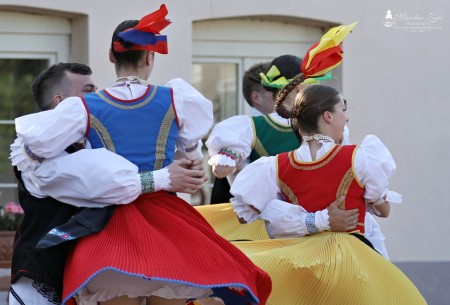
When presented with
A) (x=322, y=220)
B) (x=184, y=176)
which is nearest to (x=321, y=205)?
(x=322, y=220)

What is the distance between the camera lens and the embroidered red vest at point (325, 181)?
16.4 feet

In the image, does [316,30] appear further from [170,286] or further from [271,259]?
[170,286]

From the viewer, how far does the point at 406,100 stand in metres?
8.93

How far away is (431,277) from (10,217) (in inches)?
123

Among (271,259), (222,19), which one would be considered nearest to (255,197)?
(271,259)

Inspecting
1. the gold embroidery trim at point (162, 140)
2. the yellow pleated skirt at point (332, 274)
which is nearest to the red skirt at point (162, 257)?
the gold embroidery trim at point (162, 140)

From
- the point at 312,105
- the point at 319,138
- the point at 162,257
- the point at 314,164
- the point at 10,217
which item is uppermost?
the point at 312,105

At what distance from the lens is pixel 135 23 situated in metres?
4.56

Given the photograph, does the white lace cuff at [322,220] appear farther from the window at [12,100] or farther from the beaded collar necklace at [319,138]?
the window at [12,100]

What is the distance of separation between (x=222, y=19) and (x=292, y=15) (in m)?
0.51

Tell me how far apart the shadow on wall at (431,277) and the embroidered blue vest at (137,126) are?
477 centimetres

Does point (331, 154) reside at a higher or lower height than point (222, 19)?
lower

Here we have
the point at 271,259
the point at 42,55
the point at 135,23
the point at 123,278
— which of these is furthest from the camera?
the point at 42,55

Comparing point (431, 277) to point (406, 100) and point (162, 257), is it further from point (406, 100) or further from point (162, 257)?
point (162, 257)
